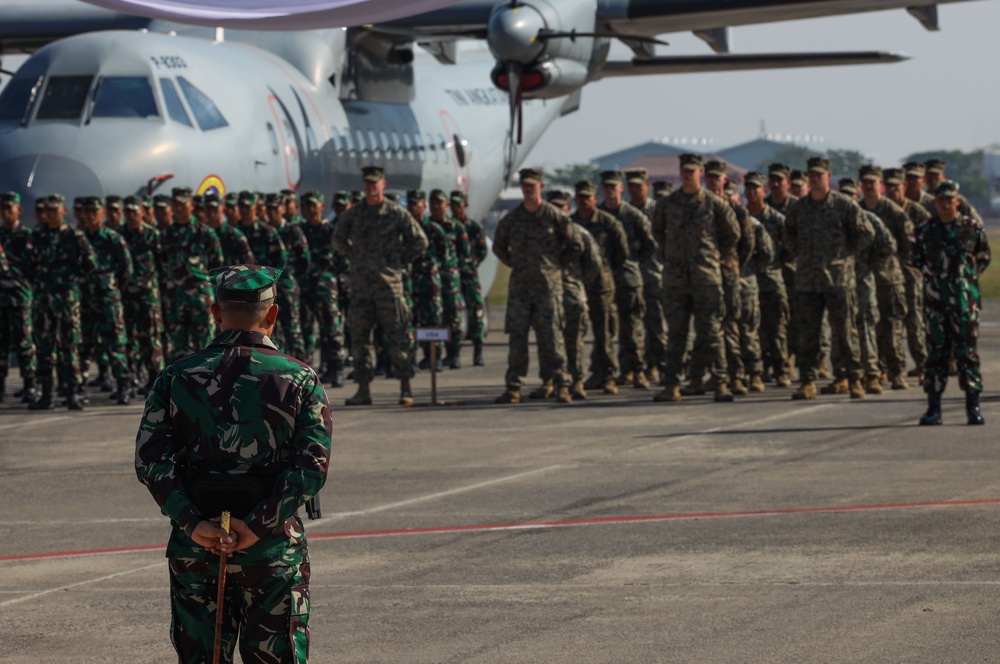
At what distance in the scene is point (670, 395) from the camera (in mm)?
13844

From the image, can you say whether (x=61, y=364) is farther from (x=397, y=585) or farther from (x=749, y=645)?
(x=749, y=645)

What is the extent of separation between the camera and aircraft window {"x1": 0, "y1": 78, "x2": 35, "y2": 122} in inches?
655

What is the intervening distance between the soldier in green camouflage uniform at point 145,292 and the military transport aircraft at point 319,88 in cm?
107

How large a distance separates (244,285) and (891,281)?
36.5ft

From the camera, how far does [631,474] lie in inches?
390

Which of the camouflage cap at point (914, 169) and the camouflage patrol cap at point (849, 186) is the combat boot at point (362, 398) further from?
the camouflage cap at point (914, 169)

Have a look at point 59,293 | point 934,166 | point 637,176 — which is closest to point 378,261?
point 59,293

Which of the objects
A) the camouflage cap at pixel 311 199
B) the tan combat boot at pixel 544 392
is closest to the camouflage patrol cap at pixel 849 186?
the tan combat boot at pixel 544 392

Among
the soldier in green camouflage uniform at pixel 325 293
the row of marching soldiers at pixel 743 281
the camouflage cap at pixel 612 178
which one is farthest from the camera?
the soldier in green camouflage uniform at pixel 325 293

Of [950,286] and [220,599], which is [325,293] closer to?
[950,286]

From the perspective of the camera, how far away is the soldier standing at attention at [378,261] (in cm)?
1365

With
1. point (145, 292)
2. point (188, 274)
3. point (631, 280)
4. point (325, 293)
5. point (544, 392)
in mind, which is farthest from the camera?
point (325, 293)

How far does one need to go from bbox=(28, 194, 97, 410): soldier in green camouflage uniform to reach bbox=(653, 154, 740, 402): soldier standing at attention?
15.7 feet

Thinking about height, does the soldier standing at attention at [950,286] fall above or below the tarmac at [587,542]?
above
